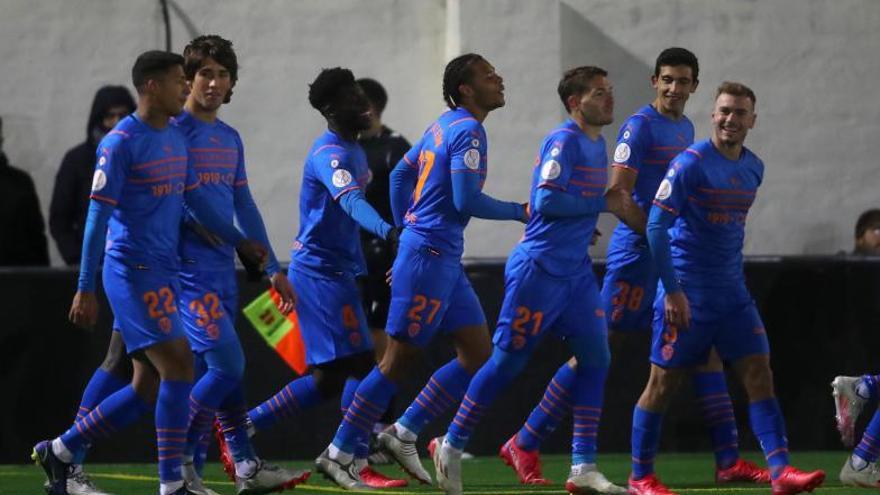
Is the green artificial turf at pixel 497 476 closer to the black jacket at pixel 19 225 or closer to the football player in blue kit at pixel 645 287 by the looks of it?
the football player in blue kit at pixel 645 287

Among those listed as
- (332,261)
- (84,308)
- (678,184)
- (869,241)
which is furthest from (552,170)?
(869,241)

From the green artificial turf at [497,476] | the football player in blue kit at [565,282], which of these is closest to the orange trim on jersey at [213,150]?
the football player in blue kit at [565,282]

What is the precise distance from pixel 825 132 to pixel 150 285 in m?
6.63

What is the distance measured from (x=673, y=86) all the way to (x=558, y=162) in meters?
1.37

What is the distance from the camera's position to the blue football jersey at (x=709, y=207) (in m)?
8.99

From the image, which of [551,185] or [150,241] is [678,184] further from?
[150,241]

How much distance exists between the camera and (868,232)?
13.2 m

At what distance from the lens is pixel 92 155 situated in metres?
12.5

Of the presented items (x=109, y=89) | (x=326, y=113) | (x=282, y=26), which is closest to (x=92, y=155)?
(x=109, y=89)

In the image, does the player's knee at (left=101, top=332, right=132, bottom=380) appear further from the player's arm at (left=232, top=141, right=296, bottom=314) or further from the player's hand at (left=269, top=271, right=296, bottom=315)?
the player's hand at (left=269, top=271, right=296, bottom=315)

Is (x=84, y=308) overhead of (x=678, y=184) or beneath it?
beneath

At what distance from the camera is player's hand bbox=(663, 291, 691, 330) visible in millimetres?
Result: 8867

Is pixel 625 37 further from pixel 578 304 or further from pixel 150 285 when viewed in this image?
pixel 150 285

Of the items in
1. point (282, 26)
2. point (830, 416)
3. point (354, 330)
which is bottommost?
point (830, 416)
